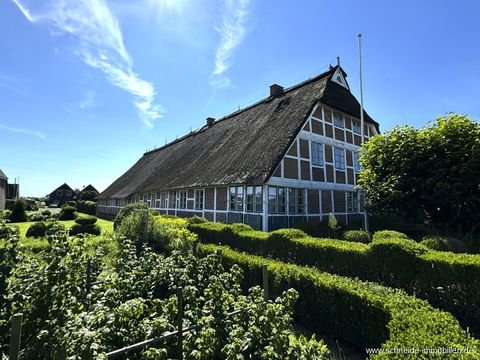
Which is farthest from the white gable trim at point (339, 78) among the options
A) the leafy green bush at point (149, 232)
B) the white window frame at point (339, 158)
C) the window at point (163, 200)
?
the window at point (163, 200)

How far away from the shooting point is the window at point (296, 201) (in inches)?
588

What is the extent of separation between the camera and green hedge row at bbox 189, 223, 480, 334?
5.40m

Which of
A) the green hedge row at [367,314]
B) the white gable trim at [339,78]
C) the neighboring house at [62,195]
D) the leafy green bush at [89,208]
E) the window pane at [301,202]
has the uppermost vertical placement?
the white gable trim at [339,78]

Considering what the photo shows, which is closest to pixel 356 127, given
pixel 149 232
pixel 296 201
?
pixel 296 201

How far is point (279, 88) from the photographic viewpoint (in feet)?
72.1

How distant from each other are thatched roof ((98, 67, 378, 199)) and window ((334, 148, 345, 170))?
100 inches

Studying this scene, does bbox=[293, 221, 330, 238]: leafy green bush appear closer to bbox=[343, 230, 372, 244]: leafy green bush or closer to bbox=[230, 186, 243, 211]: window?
A: bbox=[343, 230, 372, 244]: leafy green bush

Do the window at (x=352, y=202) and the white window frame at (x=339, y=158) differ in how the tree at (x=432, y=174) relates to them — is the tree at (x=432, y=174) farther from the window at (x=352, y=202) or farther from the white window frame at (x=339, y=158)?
the window at (x=352, y=202)

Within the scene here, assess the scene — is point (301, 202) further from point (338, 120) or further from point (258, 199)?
point (338, 120)

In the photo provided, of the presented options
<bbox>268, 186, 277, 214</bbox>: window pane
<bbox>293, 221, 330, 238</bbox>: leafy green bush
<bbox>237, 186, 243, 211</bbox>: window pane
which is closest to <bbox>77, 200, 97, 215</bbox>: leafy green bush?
<bbox>237, 186, 243, 211</bbox>: window pane

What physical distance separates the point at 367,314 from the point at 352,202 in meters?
15.0

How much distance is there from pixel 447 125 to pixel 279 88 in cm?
1274

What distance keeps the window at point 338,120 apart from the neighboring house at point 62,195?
2662 inches

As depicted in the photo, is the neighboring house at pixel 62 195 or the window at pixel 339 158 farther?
the neighboring house at pixel 62 195
